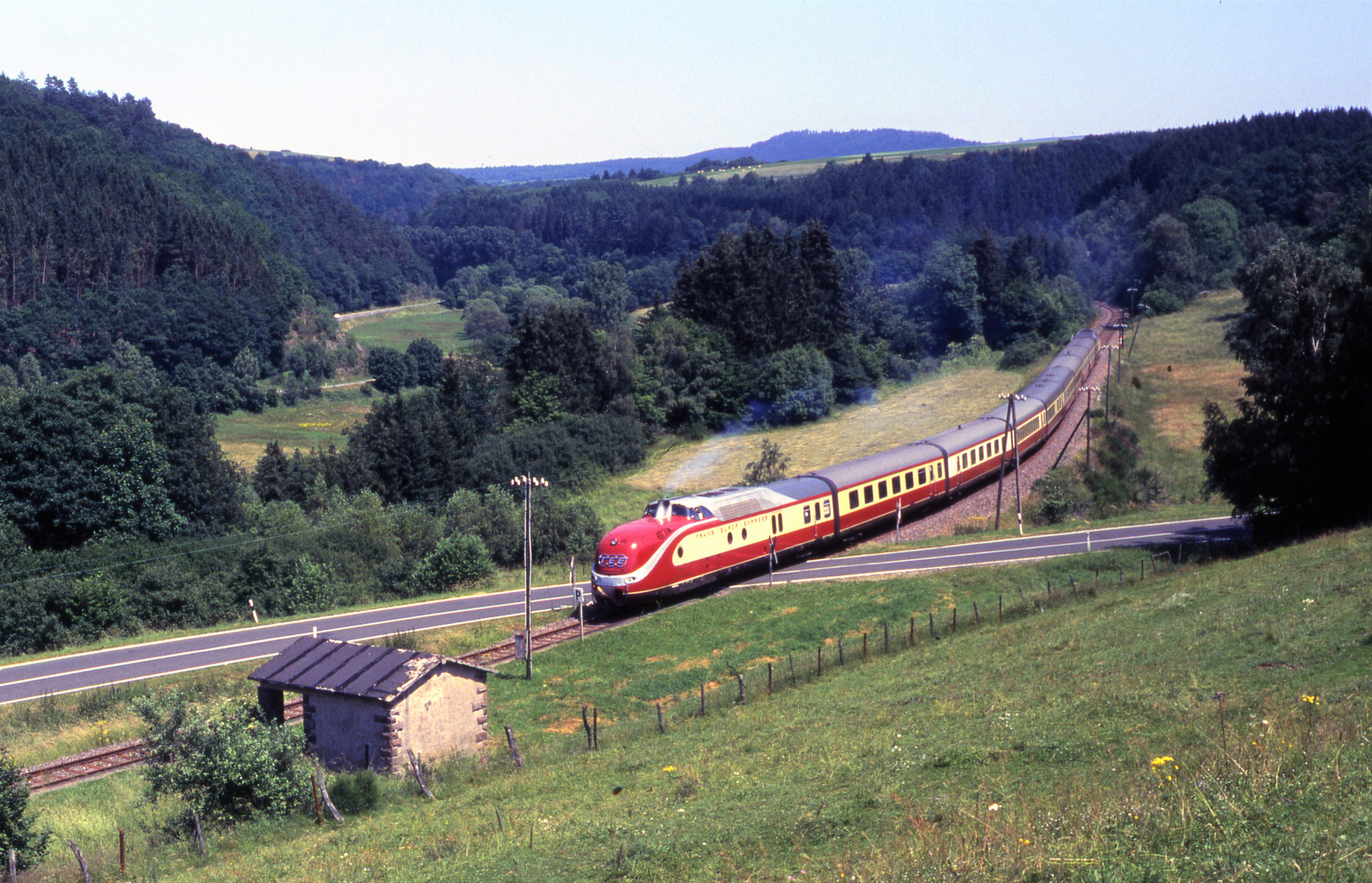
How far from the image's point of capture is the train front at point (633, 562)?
130ft

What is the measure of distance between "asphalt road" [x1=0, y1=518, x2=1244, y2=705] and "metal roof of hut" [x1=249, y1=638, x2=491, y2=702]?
31.6ft

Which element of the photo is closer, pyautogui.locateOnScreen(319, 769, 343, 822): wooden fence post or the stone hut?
pyautogui.locateOnScreen(319, 769, 343, 822): wooden fence post

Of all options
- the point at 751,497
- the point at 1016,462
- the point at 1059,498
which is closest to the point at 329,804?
the point at 751,497

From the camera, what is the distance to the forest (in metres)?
53.0

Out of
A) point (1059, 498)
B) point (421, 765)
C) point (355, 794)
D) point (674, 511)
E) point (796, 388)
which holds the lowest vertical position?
point (1059, 498)

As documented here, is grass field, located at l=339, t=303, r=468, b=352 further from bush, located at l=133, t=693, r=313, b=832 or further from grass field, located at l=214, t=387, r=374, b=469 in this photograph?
bush, located at l=133, t=693, r=313, b=832

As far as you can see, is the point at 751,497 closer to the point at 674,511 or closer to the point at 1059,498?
the point at 674,511

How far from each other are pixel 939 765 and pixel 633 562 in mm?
21533

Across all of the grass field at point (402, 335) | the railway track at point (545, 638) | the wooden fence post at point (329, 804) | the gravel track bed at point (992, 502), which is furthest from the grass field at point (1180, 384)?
the grass field at point (402, 335)

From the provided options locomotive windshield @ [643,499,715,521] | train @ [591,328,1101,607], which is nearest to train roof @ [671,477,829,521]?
train @ [591,328,1101,607]

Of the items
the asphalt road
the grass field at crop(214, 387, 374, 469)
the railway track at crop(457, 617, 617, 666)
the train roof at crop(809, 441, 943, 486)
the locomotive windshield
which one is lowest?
the grass field at crop(214, 387, 374, 469)

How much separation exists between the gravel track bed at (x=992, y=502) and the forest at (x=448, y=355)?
14265mm

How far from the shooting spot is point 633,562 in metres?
39.7

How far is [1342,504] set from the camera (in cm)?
4416
